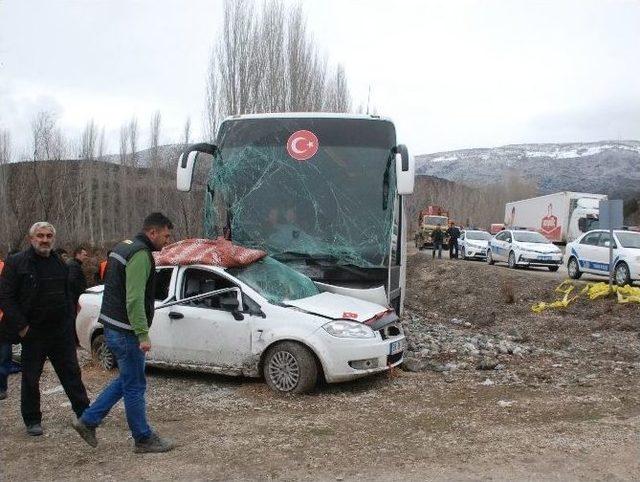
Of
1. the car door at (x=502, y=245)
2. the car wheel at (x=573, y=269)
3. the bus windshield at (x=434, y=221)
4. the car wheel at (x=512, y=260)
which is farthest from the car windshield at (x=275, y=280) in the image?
the bus windshield at (x=434, y=221)

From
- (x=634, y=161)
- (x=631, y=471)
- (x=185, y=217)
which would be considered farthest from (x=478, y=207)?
(x=631, y=471)

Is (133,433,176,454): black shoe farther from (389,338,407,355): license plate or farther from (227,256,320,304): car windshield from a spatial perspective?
(389,338,407,355): license plate

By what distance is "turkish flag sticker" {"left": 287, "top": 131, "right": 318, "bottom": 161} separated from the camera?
27.2 feet

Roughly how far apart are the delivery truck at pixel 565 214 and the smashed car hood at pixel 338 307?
30674 millimetres

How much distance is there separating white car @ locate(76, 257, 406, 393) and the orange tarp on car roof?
76 millimetres

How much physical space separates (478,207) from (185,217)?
62890mm

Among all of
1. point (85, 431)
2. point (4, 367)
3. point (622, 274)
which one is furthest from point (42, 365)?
point (622, 274)

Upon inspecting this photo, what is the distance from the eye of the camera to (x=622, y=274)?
16.1m

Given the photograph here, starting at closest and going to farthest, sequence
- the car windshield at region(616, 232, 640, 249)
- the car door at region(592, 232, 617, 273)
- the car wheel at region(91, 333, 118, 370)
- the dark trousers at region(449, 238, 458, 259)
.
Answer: the car wheel at region(91, 333, 118, 370) < the car windshield at region(616, 232, 640, 249) < the car door at region(592, 232, 617, 273) < the dark trousers at region(449, 238, 458, 259)

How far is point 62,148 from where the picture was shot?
98.2 feet

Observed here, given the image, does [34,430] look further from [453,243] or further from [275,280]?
[453,243]

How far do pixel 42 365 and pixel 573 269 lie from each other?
54.8ft

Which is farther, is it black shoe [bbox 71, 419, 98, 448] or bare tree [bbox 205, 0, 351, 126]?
bare tree [bbox 205, 0, 351, 126]

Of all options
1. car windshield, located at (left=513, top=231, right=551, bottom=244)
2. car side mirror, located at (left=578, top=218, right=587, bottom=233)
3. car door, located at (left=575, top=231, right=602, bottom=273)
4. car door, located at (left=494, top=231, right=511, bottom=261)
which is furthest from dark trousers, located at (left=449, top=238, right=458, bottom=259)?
car door, located at (left=575, top=231, right=602, bottom=273)
